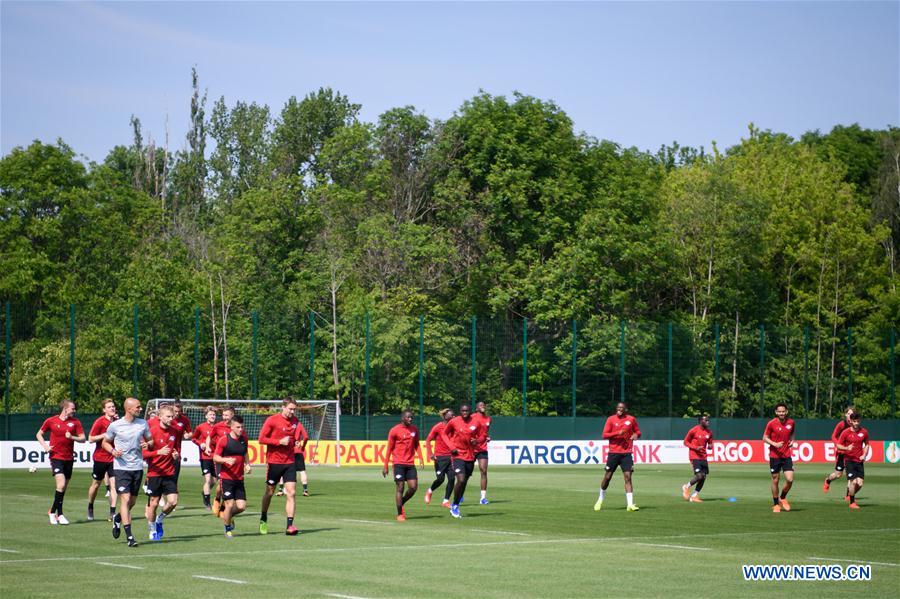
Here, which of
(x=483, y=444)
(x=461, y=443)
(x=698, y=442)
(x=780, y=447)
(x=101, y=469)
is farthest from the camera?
(x=698, y=442)

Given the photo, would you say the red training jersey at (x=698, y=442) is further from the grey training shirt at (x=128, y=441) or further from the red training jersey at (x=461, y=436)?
the grey training shirt at (x=128, y=441)

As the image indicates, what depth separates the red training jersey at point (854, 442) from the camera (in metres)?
30.4

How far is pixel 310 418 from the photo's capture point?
54.1 m

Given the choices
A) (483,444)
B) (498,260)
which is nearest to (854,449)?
(483,444)

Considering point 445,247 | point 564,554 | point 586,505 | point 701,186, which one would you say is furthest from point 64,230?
point 564,554

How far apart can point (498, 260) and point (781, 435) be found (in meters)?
45.3

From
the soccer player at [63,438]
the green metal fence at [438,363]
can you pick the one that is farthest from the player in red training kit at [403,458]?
the green metal fence at [438,363]

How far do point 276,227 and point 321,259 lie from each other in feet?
21.5

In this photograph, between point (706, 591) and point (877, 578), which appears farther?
point (877, 578)

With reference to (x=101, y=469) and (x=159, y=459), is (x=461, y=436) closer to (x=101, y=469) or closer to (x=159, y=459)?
(x=101, y=469)

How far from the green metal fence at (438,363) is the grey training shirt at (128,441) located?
107 ft

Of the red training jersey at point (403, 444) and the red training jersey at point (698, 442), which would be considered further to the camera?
the red training jersey at point (698, 442)

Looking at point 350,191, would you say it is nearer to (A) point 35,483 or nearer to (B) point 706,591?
(A) point 35,483

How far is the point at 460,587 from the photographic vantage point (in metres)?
15.7
